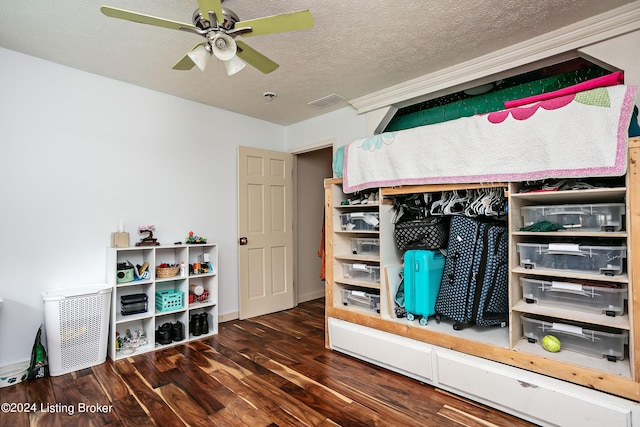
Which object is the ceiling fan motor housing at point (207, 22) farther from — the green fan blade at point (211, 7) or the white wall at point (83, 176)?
the white wall at point (83, 176)

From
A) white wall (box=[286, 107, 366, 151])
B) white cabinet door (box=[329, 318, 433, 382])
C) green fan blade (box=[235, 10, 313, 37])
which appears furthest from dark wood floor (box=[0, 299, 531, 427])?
white wall (box=[286, 107, 366, 151])

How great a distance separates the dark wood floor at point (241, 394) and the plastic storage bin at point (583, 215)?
47.0 inches

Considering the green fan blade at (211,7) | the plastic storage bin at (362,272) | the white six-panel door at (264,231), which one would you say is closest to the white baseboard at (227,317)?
the white six-panel door at (264,231)

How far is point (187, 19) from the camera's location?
228cm

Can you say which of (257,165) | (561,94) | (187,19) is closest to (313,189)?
(257,165)

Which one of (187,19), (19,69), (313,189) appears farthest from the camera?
(313,189)

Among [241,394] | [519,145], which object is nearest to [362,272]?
[241,394]

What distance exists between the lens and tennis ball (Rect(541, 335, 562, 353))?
6.66ft

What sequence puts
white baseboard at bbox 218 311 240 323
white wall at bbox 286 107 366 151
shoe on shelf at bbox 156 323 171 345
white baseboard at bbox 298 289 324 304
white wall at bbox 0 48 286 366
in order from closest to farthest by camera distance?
white wall at bbox 0 48 286 366, shoe on shelf at bbox 156 323 171 345, white wall at bbox 286 107 366 151, white baseboard at bbox 218 311 240 323, white baseboard at bbox 298 289 324 304

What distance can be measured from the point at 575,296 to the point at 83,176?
387cm

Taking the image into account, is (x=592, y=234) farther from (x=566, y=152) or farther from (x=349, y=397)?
(x=349, y=397)

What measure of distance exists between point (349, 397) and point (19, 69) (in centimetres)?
Result: 356

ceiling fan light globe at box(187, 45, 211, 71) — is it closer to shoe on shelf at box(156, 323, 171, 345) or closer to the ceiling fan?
the ceiling fan

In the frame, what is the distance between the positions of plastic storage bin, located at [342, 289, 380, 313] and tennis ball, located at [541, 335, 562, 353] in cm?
121
